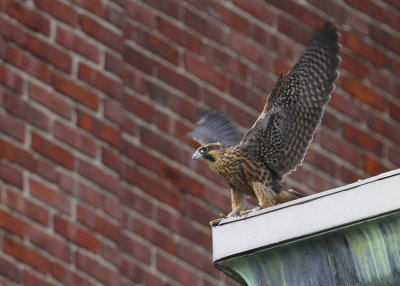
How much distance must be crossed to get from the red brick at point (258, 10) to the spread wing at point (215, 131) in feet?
3.74

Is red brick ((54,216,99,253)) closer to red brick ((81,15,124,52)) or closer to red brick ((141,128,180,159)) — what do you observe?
red brick ((141,128,180,159))

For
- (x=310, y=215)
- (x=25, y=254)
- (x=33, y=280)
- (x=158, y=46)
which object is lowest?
(x=310, y=215)

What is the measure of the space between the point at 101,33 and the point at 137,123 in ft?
1.40

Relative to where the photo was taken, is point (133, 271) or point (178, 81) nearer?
point (133, 271)

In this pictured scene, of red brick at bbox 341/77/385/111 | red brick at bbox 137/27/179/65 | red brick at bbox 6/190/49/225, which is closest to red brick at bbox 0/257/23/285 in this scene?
red brick at bbox 6/190/49/225

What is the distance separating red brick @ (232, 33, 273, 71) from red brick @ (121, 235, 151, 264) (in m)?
1.21

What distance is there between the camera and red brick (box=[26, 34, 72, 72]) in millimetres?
5996

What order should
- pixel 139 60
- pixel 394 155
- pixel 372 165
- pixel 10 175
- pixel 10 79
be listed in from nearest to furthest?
pixel 10 175
pixel 10 79
pixel 139 60
pixel 372 165
pixel 394 155

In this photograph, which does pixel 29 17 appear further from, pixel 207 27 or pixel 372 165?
pixel 372 165

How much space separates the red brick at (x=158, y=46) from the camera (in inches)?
257

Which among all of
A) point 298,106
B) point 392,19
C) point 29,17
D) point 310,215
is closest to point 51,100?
point 29,17

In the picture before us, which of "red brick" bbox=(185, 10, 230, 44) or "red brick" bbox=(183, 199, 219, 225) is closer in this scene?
"red brick" bbox=(183, 199, 219, 225)

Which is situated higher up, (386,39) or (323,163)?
(386,39)

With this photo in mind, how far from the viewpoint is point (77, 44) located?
6168 mm
